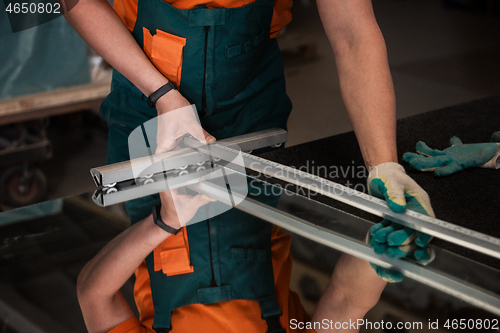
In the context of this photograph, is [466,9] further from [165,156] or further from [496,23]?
[165,156]

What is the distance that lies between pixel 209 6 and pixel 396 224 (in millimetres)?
687

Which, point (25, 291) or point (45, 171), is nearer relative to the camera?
point (25, 291)

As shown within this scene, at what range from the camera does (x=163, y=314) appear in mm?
710

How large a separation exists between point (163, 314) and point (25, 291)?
0.73 ft

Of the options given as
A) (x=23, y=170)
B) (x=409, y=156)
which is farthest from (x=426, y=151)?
(x=23, y=170)

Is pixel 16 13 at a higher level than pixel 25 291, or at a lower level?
higher

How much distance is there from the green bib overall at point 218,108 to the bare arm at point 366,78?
0.21 metres

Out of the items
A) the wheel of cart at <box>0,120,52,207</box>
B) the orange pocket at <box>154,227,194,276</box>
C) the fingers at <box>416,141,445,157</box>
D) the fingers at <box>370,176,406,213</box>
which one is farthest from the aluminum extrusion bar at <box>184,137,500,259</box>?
the wheel of cart at <box>0,120,52,207</box>

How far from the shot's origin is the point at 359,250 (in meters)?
0.80

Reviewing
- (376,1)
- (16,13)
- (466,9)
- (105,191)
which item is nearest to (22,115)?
(16,13)

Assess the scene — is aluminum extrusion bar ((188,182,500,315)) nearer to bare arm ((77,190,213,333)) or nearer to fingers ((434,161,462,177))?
bare arm ((77,190,213,333))

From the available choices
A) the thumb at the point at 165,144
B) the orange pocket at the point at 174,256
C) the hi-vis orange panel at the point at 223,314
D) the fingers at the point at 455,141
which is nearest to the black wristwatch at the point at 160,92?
the thumb at the point at 165,144

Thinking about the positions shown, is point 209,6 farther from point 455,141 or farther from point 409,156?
point 455,141

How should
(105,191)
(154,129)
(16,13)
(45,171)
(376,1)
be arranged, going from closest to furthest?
(105,191) → (154,129) → (16,13) → (45,171) → (376,1)
